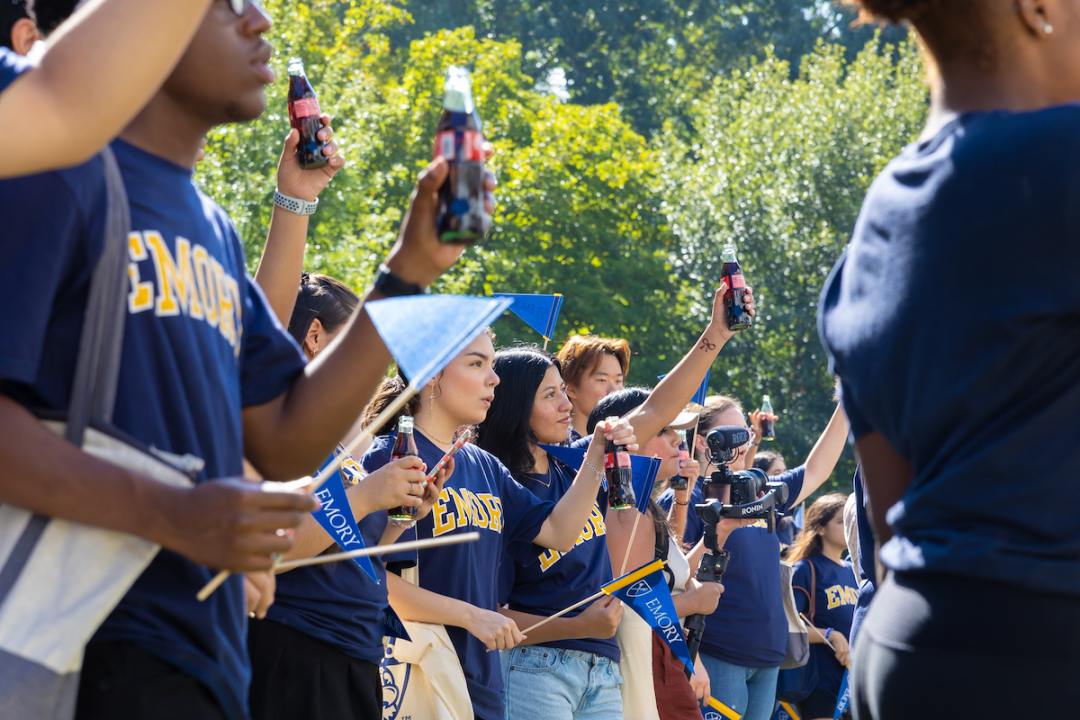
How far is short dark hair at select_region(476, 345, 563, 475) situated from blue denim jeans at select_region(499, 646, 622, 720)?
839 millimetres

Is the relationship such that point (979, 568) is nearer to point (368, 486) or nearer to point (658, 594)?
point (368, 486)

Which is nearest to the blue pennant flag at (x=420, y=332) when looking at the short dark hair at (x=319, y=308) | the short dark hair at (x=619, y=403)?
the short dark hair at (x=319, y=308)

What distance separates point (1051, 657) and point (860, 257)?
73 cm

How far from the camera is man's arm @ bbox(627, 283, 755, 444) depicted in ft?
17.5

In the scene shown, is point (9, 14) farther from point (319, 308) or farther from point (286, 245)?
point (319, 308)

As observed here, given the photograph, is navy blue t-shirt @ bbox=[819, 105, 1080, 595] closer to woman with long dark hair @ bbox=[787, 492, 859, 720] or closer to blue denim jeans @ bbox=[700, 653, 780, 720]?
blue denim jeans @ bbox=[700, 653, 780, 720]

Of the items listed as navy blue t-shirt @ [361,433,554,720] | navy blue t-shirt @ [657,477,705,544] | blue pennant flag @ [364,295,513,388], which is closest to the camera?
blue pennant flag @ [364,295,513,388]

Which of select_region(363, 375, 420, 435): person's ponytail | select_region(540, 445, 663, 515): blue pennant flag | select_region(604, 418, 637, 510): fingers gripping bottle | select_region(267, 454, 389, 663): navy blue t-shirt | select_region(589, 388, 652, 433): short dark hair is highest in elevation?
select_region(363, 375, 420, 435): person's ponytail

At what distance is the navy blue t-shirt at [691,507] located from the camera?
24.2 ft

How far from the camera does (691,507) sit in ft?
23.7

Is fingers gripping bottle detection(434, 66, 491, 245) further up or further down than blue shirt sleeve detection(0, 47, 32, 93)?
further down

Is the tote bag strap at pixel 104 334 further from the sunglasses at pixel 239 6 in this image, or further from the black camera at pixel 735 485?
the black camera at pixel 735 485

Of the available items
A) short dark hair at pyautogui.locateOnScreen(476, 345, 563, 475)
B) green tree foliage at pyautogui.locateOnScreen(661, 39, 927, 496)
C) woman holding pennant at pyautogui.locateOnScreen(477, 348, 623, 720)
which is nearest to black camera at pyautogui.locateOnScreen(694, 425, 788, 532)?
woman holding pennant at pyautogui.locateOnScreen(477, 348, 623, 720)


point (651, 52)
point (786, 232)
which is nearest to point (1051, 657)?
point (786, 232)
